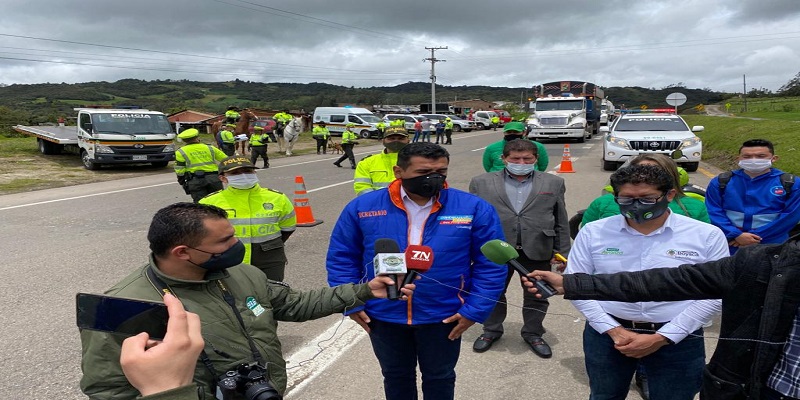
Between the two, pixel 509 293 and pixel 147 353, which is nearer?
pixel 147 353

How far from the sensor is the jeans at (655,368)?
100.0 inches

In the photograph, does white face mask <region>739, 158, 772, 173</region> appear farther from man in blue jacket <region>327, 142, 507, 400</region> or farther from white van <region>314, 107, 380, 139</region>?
white van <region>314, 107, 380, 139</region>

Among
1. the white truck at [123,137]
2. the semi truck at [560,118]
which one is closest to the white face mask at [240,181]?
the white truck at [123,137]

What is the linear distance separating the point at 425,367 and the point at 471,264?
2.04 feet

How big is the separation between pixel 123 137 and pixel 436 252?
55.1 feet

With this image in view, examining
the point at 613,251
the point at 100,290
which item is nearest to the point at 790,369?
the point at 613,251

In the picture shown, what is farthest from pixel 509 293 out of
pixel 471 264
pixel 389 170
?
pixel 471 264

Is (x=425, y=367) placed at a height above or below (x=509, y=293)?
above

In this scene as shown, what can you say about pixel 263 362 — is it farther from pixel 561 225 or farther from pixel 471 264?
pixel 561 225

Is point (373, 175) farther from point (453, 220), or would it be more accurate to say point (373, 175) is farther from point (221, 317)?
point (221, 317)

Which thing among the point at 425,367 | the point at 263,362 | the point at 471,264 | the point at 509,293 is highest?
the point at 471,264

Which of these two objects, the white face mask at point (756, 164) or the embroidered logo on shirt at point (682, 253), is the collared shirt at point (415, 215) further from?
the white face mask at point (756, 164)

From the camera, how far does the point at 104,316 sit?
60.1 inches

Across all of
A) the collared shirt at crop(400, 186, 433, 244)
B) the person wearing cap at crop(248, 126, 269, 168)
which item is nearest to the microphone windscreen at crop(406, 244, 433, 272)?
the collared shirt at crop(400, 186, 433, 244)
